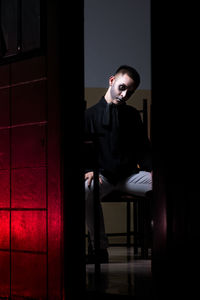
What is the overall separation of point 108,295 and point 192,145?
957mm

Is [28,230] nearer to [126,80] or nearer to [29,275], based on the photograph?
[29,275]

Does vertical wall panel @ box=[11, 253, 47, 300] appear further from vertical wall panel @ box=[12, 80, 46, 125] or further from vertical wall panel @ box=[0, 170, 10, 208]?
vertical wall panel @ box=[12, 80, 46, 125]

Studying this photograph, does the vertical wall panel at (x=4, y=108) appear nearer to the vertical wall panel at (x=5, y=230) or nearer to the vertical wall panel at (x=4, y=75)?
the vertical wall panel at (x=4, y=75)

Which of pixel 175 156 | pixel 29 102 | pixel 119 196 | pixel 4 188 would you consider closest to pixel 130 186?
pixel 119 196

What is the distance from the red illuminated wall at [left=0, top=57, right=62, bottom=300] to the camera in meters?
2.59

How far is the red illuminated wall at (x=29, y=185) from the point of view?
8.49ft

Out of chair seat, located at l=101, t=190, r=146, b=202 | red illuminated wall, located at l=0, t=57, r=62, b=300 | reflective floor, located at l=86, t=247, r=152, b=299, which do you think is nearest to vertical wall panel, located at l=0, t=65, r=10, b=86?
red illuminated wall, located at l=0, t=57, r=62, b=300

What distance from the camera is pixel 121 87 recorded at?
3.87m

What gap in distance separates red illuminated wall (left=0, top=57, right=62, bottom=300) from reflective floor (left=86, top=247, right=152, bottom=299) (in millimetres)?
315

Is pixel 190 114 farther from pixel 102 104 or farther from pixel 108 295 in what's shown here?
pixel 102 104

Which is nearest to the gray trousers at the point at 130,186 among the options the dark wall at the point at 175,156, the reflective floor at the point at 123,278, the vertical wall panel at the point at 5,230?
the reflective floor at the point at 123,278

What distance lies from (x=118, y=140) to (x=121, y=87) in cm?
37

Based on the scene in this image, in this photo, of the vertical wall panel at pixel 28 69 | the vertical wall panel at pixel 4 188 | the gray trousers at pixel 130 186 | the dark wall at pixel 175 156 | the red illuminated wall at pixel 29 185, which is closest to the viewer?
the dark wall at pixel 175 156

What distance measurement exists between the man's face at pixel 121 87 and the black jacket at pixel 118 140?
65 mm
